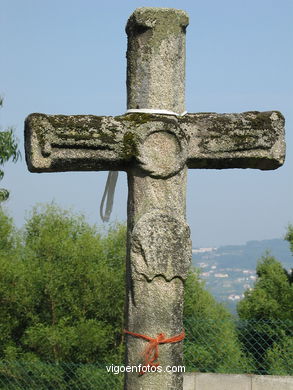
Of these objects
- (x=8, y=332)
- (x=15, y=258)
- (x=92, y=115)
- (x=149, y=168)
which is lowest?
(x=8, y=332)

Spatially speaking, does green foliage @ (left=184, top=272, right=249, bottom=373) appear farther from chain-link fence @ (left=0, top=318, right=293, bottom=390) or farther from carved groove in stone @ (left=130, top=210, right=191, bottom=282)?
carved groove in stone @ (left=130, top=210, right=191, bottom=282)

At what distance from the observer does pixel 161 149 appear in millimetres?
5723

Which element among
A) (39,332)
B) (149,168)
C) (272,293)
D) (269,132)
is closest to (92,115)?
(149,168)

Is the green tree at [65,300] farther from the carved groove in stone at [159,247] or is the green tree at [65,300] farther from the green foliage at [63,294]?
the carved groove in stone at [159,247]

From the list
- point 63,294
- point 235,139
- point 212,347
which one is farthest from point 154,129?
point 63,294

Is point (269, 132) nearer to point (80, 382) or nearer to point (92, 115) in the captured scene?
point (92, 115)

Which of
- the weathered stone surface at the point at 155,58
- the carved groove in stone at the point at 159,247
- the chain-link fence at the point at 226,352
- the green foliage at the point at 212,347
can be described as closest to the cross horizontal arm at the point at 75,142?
the weathered stone surface at the point at 155,58

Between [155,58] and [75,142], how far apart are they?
87 centimetres

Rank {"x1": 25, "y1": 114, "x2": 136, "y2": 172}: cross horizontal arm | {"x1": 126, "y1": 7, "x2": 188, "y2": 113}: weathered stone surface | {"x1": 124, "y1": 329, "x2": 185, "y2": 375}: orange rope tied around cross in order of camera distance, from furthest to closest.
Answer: {"x1": 126, "y1": 7, "x2": 188, "y2": 113}: weathered stone surface < {"x1": 25, "y1": 114, "x2": 136, "y2": 172}: cross horizontal arm < {"x1": 124, "y1": 329, "x2": 185, "y2": 375}: orange rope tied around cross

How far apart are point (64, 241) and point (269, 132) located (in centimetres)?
1392

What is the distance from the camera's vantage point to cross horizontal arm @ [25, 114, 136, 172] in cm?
561

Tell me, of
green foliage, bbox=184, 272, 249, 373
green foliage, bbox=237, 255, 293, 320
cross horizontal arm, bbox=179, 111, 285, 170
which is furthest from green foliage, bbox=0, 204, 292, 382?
cross horizontal arm, bbox=179, 111, 285, 170

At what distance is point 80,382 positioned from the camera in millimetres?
11617

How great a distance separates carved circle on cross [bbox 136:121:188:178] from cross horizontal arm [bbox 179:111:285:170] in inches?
6.7
